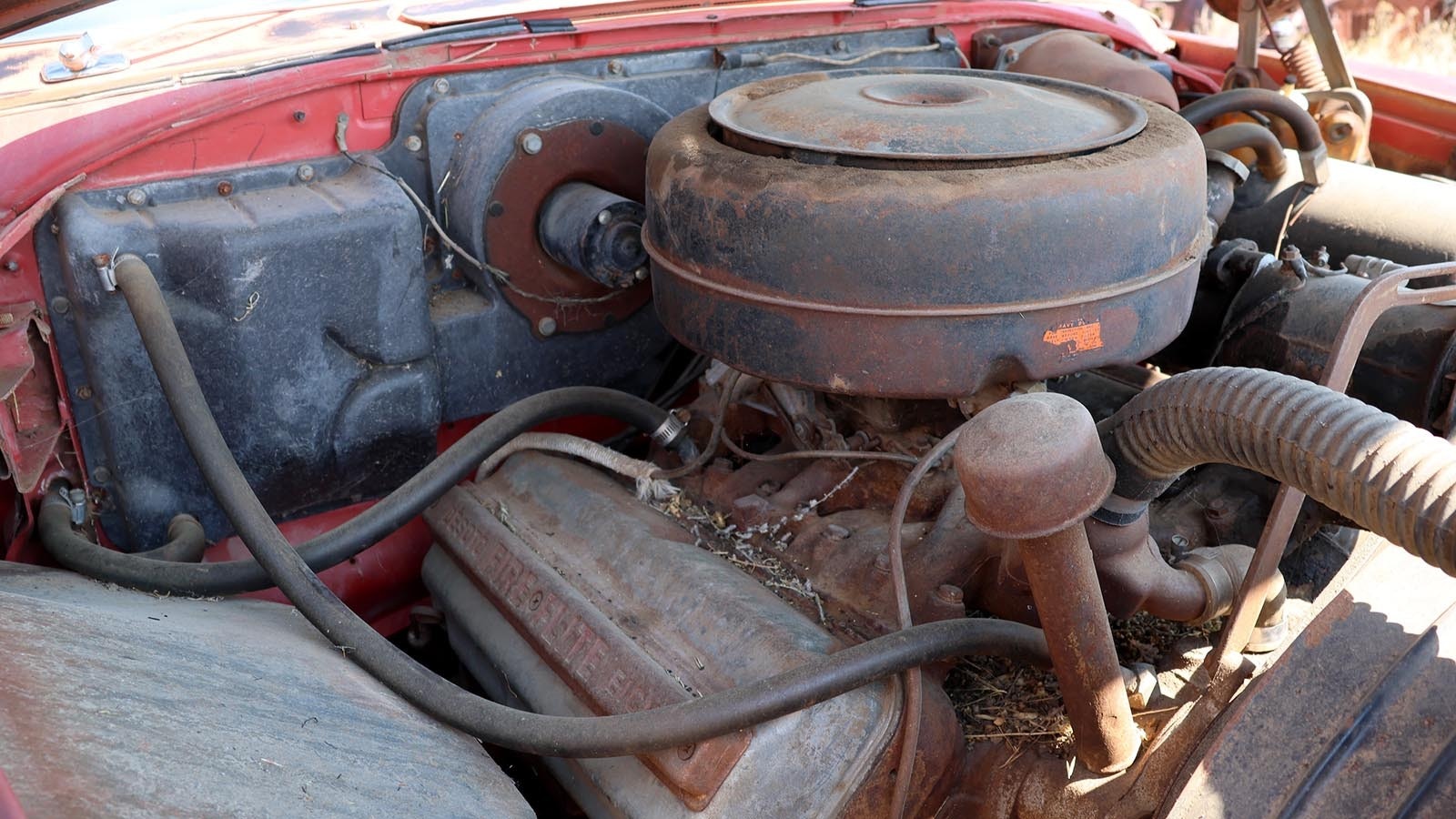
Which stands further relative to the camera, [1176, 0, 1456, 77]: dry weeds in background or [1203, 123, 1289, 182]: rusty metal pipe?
[1176, 0, 1456, 77]: dry weeds in background

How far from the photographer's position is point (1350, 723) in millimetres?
1296

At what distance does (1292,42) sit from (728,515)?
Result: 1964mm

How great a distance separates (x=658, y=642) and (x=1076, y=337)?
2.35 ft

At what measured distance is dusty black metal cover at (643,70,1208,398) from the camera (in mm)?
1457

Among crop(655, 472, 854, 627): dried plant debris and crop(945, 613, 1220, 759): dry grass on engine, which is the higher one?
crop(655, 472, 854, 627): dried plant debris

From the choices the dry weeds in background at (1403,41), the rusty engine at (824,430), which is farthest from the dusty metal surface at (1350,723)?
the dry weeds in background at (1403,41)

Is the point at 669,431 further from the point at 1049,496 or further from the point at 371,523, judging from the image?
the point at 1049,496

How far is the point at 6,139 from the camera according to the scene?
1.76m

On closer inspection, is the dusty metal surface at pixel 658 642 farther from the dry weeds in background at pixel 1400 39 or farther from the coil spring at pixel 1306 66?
the dry weeds in background at pixel 1400 39

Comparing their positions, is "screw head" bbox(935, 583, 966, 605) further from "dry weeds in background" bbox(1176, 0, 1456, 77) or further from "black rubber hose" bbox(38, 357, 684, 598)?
"dry weeds in background" bbox(1176, 0, 1456, 77)

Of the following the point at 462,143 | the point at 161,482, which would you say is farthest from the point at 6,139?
the point at 462,143

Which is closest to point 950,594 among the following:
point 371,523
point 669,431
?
point 669,431

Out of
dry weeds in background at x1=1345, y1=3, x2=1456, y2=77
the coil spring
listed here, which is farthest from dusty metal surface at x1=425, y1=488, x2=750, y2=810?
dry weeds in background at x1=1345, y1=3, x2=1456, y2=77

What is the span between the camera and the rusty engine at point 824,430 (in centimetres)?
133
